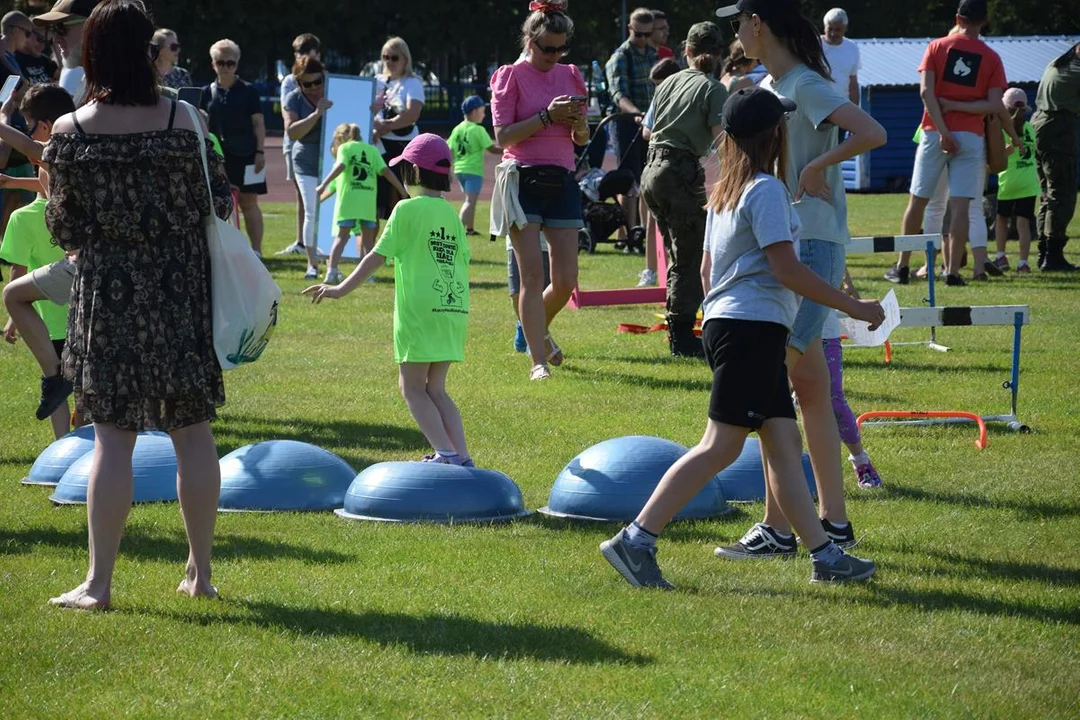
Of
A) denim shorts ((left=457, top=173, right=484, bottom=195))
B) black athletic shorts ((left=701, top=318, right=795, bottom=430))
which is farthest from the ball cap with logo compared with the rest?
denim shorts ((left=457, top=173, right=484, bottom=195))

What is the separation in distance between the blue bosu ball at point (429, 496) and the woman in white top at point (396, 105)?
10.5 m

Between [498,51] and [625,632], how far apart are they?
2370 inches

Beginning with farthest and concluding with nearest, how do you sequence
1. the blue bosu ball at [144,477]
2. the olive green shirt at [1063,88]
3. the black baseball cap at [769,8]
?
the olive green shirt at [1063,88]
the blue bosu ball at [144,477]
the black baseball cap at [769,8]

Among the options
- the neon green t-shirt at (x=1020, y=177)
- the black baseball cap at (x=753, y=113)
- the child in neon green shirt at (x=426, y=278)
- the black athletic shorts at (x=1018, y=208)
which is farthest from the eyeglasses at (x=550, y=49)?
the black athletic shorts at (x=1018, y=208)

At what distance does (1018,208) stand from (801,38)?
1194 cm

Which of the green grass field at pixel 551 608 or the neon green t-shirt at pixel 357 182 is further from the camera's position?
the neon green t-shirt at pixel 357 182

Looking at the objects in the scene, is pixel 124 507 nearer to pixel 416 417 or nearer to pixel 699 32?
pixel 416 417

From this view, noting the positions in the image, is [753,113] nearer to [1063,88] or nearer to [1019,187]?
[1063,88]

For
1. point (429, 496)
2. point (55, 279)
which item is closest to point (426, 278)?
point (429, 496)

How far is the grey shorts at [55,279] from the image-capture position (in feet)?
24.2

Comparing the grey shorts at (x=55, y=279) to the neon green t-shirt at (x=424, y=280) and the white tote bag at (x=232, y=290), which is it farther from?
the white tote bag at (x=232, y=290)

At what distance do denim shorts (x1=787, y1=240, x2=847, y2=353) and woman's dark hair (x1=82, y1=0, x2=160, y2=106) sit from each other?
2.44 meters

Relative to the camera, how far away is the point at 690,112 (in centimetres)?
999

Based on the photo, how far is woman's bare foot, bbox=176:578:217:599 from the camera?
5238mm
